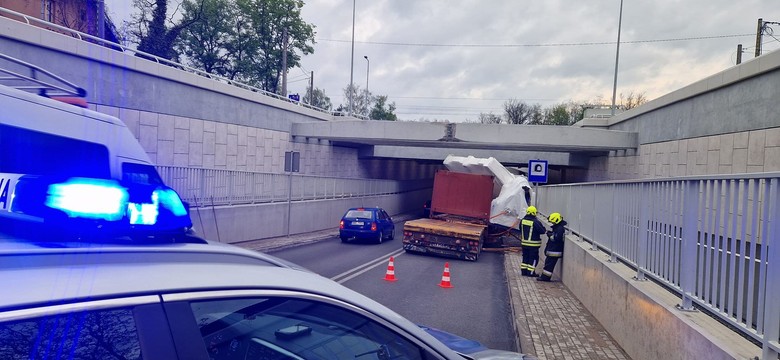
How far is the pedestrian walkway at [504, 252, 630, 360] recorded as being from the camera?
6570 millimetres

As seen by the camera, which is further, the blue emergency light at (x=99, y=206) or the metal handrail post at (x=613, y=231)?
the metal handrail post at (x=613, y=231)

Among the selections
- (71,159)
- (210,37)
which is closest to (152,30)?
(210,37)

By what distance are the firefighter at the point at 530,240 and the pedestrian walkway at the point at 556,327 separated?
150 cm

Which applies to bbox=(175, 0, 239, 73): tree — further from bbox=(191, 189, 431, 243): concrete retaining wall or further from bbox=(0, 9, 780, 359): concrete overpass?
bbox=(191, 189, 431, 243): concrete retaining wall

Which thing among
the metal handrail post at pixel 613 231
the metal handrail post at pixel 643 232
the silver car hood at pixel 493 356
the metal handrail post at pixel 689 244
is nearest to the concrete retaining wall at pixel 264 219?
the metal handrail post at pixel 613 231

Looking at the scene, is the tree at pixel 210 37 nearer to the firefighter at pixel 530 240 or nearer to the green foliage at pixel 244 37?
the green foliage at pixel 244 37

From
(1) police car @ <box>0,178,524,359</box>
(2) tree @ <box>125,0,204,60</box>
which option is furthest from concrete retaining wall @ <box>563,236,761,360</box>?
(2) tree @ <box>125,0,204,60</box>

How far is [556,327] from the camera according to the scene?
7.82 metres

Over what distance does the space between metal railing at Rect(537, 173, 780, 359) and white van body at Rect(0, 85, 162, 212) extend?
5648 mm

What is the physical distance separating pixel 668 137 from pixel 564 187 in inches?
337

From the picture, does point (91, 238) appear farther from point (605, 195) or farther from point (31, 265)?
point (605, 195)

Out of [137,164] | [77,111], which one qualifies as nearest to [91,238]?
[77,111]

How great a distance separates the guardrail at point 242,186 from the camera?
51.3 ft

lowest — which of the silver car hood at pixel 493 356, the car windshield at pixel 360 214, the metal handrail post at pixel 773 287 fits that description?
the car windshield at pixel 360 214
